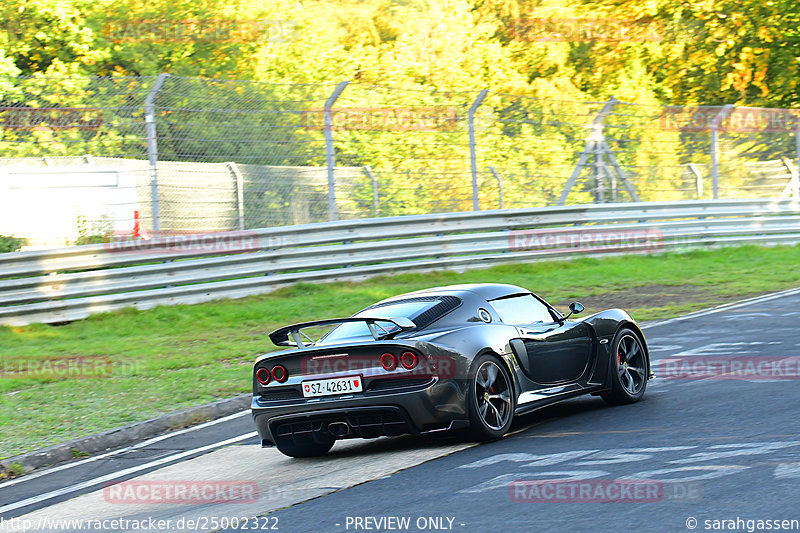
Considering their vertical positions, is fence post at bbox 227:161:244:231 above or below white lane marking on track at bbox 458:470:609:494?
above

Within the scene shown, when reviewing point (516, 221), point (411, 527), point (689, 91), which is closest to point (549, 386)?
point (411, 527)

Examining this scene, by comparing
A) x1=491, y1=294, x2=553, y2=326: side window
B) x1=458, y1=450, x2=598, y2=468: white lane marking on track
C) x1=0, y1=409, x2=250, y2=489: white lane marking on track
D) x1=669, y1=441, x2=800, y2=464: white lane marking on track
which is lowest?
x1=0, y1=409, x2=250, y2=489: white lane marking on track

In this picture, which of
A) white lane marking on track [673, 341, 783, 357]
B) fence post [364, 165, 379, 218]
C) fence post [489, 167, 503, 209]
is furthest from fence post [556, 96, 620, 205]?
white lane marking on track [673, 341, 783, 357]

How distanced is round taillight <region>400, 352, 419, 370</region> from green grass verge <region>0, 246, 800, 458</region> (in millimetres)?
3017

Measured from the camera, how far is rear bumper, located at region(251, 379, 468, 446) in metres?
6.45

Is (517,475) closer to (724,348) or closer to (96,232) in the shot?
(724,348)

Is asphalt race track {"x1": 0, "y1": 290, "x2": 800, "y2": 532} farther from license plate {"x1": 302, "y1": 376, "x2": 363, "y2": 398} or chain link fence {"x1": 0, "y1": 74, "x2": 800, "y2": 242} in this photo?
chain link fence {"x1": 0, "y1": 74, "x2": 800, "y2": 242}

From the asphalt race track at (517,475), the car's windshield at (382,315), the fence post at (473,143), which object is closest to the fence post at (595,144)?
the fence post at (473,143)

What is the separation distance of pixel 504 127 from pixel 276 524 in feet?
45.3

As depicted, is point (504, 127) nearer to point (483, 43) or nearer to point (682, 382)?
point (682, 382)

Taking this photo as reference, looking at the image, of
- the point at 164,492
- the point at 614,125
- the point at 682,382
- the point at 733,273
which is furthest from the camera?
the point at 614,125

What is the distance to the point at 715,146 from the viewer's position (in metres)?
21.5

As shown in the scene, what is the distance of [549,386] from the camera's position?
290 inches

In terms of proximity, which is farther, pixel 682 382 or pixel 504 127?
pixel 504 127
